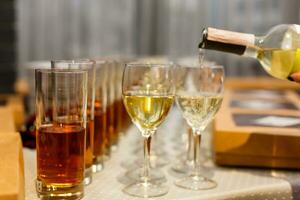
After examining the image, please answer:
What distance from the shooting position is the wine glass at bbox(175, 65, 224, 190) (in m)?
0.98

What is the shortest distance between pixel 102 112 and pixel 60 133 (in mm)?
230

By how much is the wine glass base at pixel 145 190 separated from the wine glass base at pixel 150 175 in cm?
3

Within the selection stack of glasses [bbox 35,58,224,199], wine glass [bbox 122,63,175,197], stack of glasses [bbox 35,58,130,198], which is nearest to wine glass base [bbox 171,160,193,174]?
stack of glasses [bbox 35,58,224,199]

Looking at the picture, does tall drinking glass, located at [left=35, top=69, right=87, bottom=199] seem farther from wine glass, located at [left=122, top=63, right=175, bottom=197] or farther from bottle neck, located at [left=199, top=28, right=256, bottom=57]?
bottle neck, located at [left=199, top=28, right=256, bottom=57]

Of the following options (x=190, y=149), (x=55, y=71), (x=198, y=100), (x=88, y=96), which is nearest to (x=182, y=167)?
(x=190, y=149)

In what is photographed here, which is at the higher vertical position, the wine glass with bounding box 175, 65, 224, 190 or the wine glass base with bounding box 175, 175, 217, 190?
the wine glass with bounding box 175, 65, 224, 190

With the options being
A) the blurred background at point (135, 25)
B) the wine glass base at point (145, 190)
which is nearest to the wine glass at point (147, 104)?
the wine glass base at point (145, 190)

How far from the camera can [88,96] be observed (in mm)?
929

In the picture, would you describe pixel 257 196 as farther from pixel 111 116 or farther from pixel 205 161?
pixel 111 116

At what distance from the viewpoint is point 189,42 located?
3834 mm

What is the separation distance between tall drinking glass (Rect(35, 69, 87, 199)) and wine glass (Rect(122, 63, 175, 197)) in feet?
0.34

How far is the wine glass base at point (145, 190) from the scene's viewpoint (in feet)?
2.93

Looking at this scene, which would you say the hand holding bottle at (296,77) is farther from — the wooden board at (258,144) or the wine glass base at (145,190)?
the wine glass base at (145,190)

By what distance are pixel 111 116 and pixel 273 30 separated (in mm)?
418
